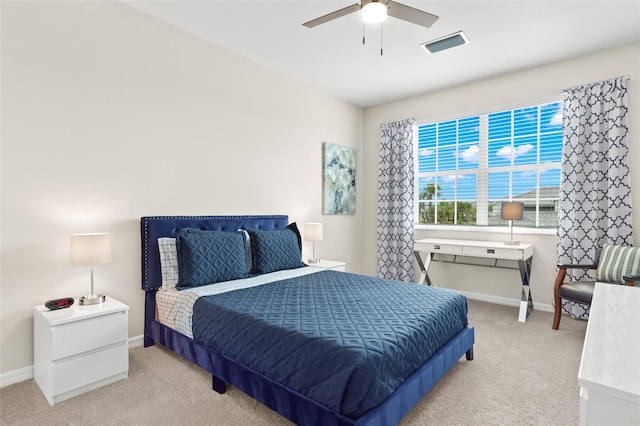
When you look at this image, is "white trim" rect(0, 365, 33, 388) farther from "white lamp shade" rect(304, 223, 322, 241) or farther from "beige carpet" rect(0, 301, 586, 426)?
"white lamp shade" rect(304, 223, 322, 241)

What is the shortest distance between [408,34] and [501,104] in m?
1.72

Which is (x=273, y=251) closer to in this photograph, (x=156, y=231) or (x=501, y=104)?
(x=156, y=231)

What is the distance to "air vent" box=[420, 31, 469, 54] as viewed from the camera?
314cm

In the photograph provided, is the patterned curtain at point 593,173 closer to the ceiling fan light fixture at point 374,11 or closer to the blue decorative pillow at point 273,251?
the ceiling fan light fixture at point 374,11

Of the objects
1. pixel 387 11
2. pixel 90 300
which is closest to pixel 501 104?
pixel 387 11

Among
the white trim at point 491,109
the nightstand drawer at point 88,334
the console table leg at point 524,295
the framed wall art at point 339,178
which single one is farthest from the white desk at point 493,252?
the nightstand drawer at point 88,334

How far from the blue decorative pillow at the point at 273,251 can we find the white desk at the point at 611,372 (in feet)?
8.22

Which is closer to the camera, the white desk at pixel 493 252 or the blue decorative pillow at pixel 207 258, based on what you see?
the blue decorative pillow at pixel 207 258

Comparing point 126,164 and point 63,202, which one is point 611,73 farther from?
point 63,202

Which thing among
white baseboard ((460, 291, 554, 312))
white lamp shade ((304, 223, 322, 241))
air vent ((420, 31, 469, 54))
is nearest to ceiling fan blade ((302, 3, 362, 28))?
air vent ((420, 31, 469, 54))

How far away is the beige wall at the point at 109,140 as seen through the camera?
7.42ft

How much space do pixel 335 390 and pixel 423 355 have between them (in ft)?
2.20

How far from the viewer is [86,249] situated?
2.26m

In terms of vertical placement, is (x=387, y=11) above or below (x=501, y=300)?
above
